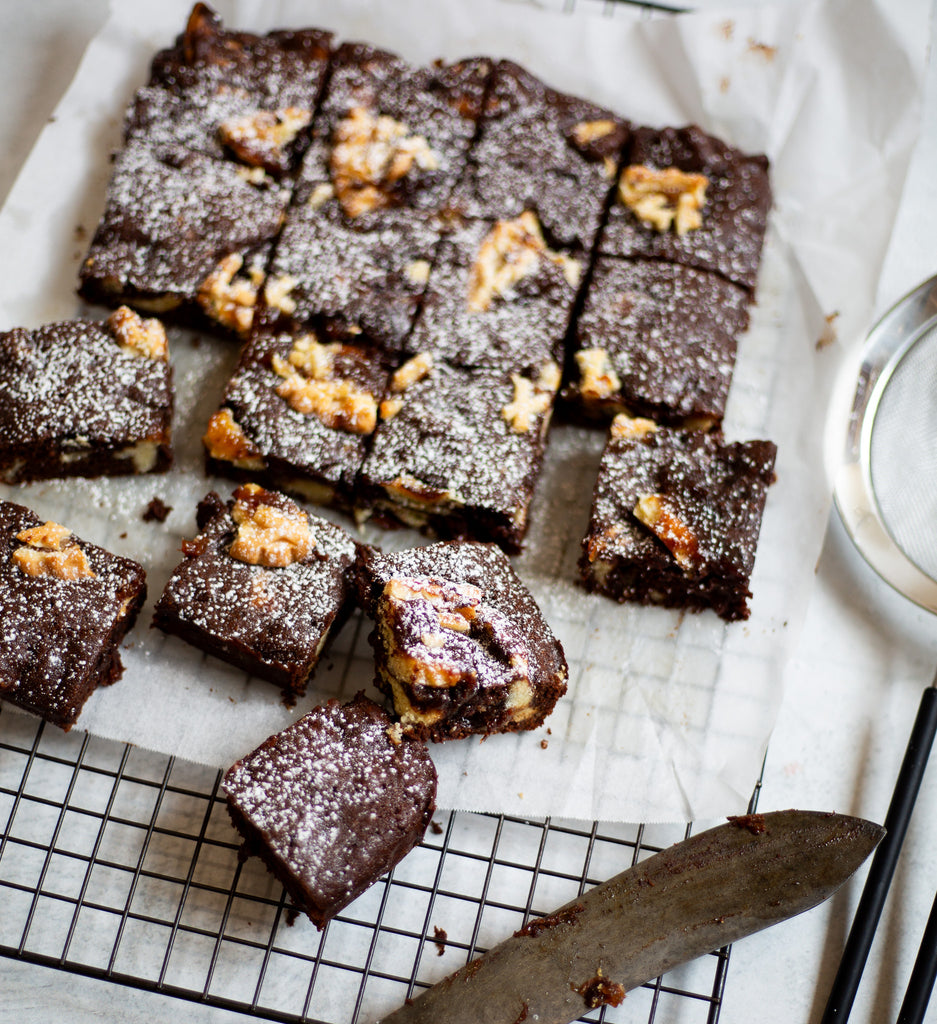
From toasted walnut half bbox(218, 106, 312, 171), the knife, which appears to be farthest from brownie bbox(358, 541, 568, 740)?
toasted walnut half bbox(218, 106, 312, 171)

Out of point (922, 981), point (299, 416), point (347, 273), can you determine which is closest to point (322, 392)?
point (299, 416)

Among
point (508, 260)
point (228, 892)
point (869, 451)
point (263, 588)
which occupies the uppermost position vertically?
point (508, 260)

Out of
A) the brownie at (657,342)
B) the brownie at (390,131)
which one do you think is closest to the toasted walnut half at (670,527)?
the brownie at (657,342)

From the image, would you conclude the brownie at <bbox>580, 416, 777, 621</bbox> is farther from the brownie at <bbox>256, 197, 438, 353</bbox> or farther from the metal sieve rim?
the brownie at <bbox>256, 197, 438, 353</bbox>

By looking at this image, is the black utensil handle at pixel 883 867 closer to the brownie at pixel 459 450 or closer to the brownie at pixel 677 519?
the brownie at pixel 677 519

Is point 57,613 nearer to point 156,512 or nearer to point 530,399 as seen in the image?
point 156,512

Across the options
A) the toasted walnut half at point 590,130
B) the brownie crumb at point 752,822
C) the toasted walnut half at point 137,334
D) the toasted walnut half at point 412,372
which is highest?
the toasted walnut half at point 590,130

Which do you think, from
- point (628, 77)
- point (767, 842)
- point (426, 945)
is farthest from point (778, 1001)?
point (628, 77)
